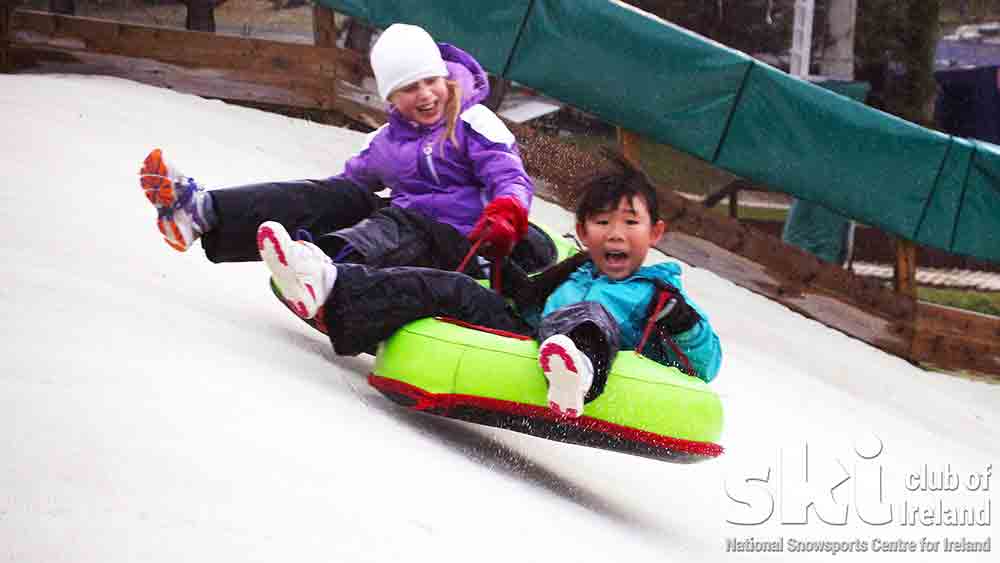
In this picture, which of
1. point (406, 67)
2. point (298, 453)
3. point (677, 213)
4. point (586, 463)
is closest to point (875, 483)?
point (586, 463)

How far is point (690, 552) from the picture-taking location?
13.0 feet

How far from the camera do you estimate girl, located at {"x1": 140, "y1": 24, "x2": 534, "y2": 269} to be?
170 inches

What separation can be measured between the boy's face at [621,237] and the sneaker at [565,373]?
0.50 m

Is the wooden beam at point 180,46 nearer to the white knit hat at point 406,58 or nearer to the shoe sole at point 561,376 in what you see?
the white knit hat at point 406,58

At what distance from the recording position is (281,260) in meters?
3.75

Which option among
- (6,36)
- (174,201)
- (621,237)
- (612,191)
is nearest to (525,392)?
(621,237)

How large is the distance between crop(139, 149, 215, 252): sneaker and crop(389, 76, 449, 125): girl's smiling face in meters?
0.72

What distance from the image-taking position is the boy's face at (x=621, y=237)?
4102 mm

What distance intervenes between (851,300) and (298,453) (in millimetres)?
7770

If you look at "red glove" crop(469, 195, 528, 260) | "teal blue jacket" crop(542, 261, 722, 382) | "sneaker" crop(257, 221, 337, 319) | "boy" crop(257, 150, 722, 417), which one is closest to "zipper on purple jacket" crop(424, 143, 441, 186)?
"red glove" crop(469, 195, 528, 260)

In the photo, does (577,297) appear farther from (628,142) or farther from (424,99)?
(628,142)

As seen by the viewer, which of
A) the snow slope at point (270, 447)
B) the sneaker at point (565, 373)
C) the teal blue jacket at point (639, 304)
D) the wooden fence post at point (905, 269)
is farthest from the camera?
the wooden fence post at point (905, 269)

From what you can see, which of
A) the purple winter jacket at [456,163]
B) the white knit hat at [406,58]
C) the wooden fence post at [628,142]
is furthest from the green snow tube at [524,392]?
the wooden fence post at [628,142]

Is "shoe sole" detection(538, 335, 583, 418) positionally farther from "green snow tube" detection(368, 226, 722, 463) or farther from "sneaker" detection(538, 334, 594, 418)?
"green snow tube" detection(368, 226, 722, 463)
